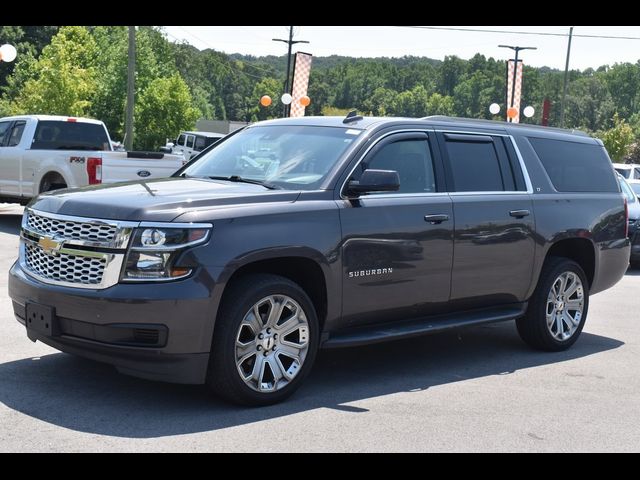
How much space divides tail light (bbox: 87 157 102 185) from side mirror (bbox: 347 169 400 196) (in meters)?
9.03

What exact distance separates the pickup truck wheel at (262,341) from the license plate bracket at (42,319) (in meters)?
0.98

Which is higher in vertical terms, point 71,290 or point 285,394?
point 71,290

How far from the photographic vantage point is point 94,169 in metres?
14.6

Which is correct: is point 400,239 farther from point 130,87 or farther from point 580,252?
point 130,87

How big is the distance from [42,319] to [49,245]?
1.54 ft

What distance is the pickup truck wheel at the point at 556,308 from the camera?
26.1 ft

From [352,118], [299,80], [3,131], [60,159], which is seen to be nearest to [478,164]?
[352,118]

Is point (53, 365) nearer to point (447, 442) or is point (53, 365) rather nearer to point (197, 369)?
point (197, 369)

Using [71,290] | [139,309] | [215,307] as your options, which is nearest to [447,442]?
[215,307]

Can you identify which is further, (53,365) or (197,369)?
(53,365)

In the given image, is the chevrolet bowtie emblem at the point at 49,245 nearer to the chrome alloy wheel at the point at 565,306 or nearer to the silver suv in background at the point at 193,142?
the chrome alloy wheel at the point at 565,306

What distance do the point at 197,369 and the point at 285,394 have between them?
2.37ft
